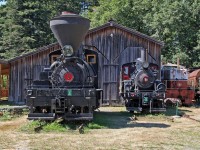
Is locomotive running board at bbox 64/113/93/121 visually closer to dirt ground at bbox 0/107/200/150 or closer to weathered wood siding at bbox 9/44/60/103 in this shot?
dirt ground at bbox 0/107/200/150

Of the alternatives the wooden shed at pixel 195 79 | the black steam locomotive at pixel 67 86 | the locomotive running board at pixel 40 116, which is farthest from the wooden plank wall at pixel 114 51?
the locomotive running board at pixel 40 116

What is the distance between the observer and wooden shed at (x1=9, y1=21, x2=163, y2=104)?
1877cm

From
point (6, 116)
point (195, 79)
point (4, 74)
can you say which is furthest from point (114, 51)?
point (4, 74)

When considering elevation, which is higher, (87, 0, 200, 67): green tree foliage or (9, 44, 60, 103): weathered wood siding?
(87, 0, 200, 67): green tree foliage

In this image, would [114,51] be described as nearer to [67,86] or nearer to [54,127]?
[67,86]

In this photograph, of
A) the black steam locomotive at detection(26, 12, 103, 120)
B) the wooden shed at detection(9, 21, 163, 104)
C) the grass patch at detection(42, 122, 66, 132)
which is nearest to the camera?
the grass patch at detection(42, 122, 66, 132)

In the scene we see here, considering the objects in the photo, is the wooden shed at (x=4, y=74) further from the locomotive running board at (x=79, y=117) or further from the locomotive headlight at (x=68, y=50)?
the locomotive running board at (x=79, y=117)

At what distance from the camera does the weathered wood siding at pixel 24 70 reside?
62.3 feet

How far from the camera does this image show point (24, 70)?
1912 cm

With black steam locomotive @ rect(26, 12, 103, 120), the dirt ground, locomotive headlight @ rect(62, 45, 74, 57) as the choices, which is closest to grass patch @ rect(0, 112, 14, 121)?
the dirt ground

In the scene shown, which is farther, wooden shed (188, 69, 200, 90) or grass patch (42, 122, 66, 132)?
wooden shed (188, 69, 200, 90)

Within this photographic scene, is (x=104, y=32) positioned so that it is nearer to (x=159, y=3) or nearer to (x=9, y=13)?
(x=159, y=3)

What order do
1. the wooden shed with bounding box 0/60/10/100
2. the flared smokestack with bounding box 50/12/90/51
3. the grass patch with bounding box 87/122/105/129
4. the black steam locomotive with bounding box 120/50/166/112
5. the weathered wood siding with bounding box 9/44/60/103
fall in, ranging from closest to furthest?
the grass patch with bounding box 87/122/105/129
the flared smokestack with bounding box 50/12/90/51
the black steam locomotive with bounding box 120/50/166/112
the weathered wood siding with bounding box 9/44/60/103
the wooden shed with bounding box 0/60/10/100

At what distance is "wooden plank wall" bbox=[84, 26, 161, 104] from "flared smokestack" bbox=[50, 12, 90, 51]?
8045 mm
